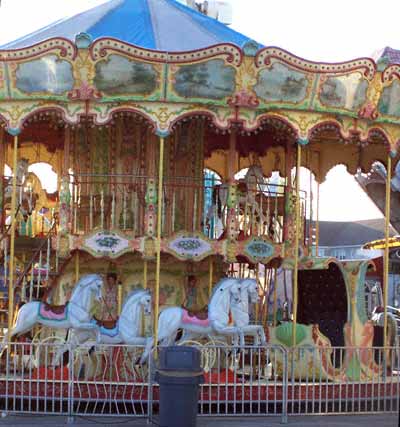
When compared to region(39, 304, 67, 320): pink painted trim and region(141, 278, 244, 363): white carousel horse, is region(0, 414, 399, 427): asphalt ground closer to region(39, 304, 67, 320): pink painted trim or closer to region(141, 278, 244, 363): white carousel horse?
region(141, 278, 244, 363): white carousel horse

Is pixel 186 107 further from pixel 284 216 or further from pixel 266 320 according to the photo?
pixel 266 320

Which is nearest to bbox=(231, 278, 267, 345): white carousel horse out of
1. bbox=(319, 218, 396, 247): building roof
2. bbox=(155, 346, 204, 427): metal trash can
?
bbox=(155, 346, 204, 427): metal trash can

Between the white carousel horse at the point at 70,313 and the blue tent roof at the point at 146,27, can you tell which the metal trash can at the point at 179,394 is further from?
the blue tent roof at the point at 146,27

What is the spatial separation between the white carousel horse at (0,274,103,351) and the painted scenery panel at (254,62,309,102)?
3594mm

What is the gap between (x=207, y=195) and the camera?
585 inches

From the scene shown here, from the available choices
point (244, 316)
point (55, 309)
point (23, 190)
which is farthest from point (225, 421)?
point (23, 190)

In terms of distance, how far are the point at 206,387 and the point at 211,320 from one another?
1.15 metres

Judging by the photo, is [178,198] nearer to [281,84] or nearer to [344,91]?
[281,84]

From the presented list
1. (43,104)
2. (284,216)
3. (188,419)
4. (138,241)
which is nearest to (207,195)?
(284,216)

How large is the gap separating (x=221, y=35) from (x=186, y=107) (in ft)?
8.73

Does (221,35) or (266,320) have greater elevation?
(221,35)

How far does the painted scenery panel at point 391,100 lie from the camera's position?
42.4 feet

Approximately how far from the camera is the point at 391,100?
13094 millimetres

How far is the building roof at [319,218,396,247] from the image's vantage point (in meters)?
61.5
